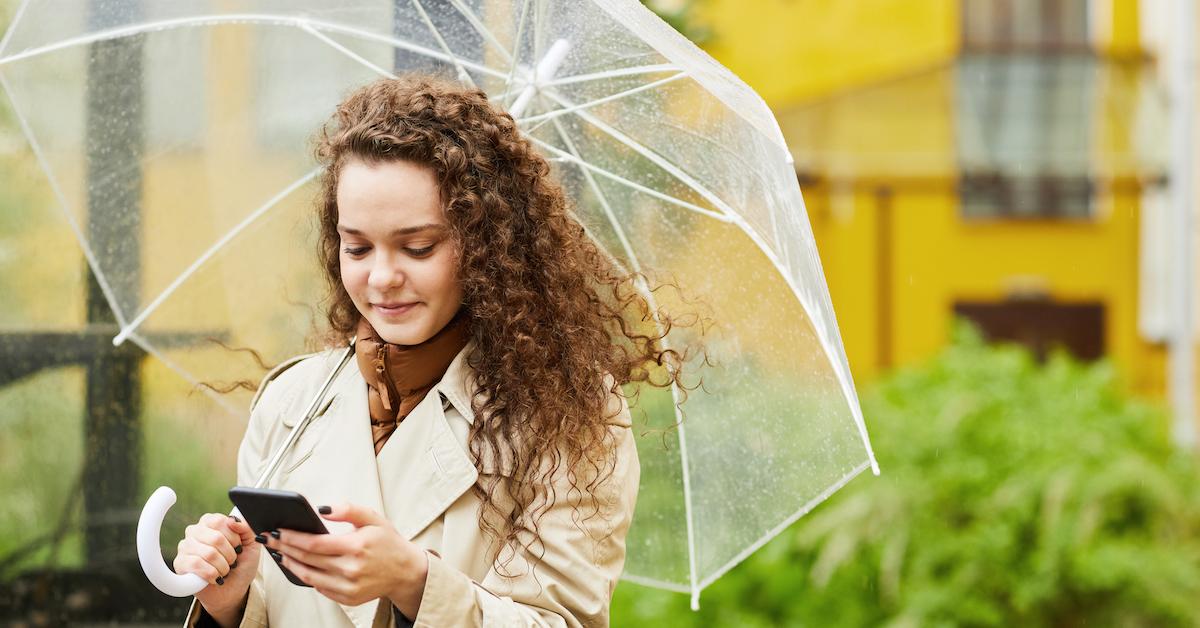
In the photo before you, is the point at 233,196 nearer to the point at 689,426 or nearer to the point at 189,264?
the point at 189,264

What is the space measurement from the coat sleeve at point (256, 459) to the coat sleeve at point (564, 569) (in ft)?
1.15

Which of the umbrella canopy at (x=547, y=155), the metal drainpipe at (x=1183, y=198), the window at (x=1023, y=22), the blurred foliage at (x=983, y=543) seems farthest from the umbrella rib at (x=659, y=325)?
the window at (x=1023, y=22)

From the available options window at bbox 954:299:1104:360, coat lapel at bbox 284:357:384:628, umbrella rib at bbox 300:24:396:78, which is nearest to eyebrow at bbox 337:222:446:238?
coat lapel at bbox 284:357:384:628

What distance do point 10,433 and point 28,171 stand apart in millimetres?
647

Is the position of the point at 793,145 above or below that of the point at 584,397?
below

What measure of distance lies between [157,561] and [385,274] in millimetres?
460

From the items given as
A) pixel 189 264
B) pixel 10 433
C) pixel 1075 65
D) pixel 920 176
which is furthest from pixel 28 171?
pixel 1075 65

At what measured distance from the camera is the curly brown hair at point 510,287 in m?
1.88

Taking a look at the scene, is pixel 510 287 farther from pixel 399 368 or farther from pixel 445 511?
pixel 445 511

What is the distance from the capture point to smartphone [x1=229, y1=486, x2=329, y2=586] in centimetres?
161

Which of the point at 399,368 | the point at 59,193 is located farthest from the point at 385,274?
the point at 59,193

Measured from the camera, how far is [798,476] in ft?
7.98

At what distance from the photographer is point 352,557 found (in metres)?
1.65

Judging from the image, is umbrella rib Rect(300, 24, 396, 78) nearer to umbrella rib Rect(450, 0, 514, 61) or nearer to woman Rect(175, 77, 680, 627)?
umbrella rib Rect(450, 0, 514, 61)
